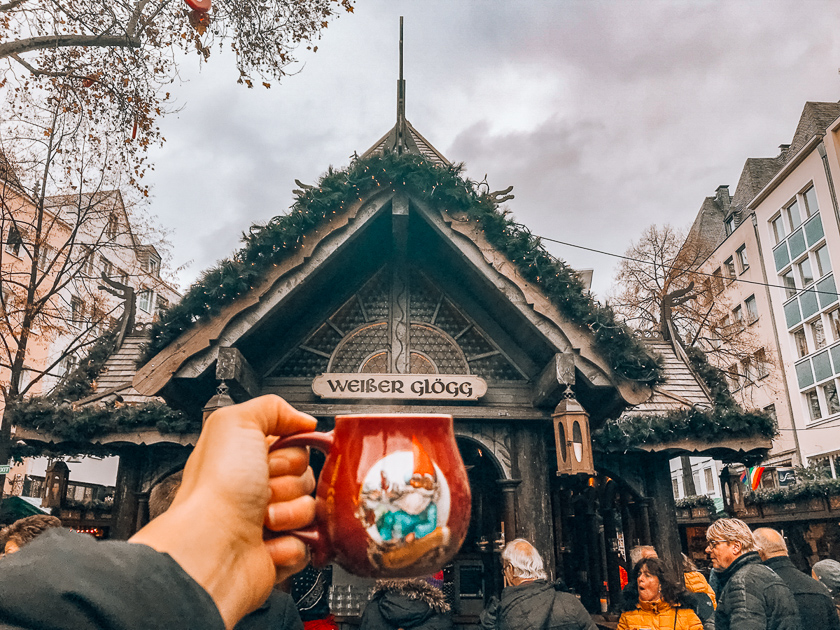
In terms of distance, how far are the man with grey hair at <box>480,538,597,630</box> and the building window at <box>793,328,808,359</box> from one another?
31619 millimetres

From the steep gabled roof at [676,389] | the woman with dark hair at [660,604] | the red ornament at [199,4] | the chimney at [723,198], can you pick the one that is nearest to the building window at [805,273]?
the chimney at [723,198]

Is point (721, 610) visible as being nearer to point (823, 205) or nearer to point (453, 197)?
point (453, 197)

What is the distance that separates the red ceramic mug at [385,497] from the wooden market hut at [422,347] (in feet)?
13.5

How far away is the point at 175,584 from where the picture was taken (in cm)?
81

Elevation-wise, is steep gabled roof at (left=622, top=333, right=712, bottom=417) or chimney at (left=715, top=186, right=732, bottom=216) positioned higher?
chimney at (left=715, top=186, right=732, bottom=216)

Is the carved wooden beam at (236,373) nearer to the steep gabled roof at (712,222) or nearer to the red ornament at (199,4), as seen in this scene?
the red ornament at (199,4)

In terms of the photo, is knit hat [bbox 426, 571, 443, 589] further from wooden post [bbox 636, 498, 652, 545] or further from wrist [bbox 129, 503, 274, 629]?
wrist [bbox 129, 503, 274, 629]

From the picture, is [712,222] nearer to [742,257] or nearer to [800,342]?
[742,257]

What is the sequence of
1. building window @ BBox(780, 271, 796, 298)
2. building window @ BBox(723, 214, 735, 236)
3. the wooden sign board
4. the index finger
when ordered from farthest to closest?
building window @ BBox(723, 214, 735, 236) → building window @ BBox(780, 271, 796, 298) → the wooden sign board → the index finger

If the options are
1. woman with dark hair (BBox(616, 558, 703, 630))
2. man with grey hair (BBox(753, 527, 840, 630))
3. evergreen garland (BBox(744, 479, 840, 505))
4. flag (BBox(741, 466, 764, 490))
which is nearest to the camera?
woman with dark hair (BBox(616, 558, 703, 630))

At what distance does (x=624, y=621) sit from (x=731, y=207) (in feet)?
135

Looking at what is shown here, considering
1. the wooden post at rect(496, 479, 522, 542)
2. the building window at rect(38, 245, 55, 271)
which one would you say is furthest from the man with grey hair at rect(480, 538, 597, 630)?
the building window at rect(38, 245, 55, 271)

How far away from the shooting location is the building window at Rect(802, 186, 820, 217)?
28781 mm

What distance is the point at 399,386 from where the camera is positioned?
5906 mm
